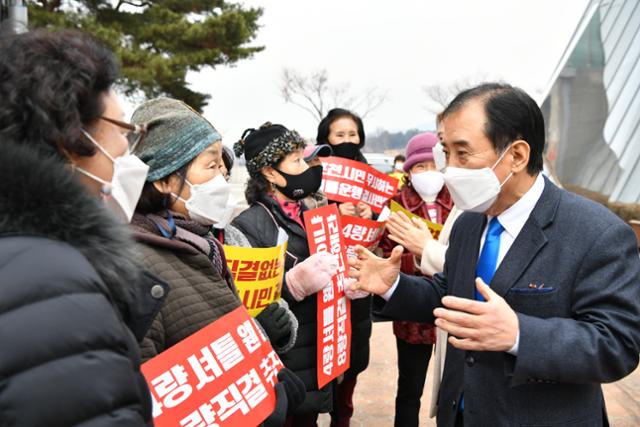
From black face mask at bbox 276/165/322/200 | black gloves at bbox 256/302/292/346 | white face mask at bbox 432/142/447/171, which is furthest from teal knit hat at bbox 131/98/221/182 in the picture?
white face mask at bbox 432/142/447/171

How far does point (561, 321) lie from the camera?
1723mm

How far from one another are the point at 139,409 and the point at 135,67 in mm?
16640

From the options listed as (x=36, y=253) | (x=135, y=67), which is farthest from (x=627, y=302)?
(x=135, y=67)

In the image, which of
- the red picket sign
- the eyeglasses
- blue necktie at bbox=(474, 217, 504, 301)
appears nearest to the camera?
the eyeglasses

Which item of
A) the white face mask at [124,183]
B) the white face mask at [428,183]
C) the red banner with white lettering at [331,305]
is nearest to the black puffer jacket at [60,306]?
the white face mask at [124,183]

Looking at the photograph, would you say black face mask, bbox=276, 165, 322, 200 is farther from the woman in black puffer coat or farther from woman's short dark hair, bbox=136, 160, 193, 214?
the woman in black puffer coat

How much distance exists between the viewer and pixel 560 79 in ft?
75.9

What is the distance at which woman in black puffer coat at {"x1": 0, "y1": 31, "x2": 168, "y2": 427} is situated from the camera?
89cm

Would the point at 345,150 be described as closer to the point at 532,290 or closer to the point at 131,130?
the point at 532,290

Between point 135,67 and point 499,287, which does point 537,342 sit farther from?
point 135,67

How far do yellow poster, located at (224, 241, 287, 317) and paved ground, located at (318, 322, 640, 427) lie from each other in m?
2.00

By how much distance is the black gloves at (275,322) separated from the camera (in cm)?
259

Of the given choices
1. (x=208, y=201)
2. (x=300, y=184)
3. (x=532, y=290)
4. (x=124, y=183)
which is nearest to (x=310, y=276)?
(x=300, y=184)

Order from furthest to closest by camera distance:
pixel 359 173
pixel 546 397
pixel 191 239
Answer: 1. pixel 359 173
2. pixel 191 239
3. pixel 546 397
